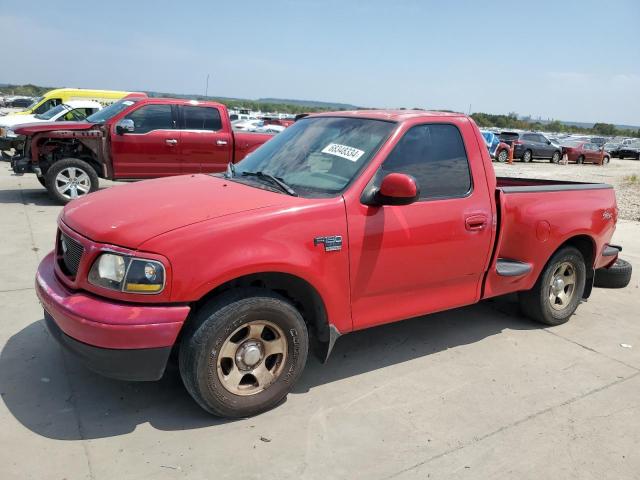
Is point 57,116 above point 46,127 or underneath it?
above

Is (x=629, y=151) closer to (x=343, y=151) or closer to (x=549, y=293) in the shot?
(x=549, y=293)

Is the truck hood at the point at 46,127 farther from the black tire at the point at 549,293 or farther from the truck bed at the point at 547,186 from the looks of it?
the black tire at the point at 549,293

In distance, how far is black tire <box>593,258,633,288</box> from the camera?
6203mm

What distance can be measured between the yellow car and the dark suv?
1950 cm

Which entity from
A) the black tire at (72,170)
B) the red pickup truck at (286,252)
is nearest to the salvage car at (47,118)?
the black tire at (72,170)

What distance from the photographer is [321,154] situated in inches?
150

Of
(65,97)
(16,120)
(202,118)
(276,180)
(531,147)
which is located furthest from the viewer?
(531,147)

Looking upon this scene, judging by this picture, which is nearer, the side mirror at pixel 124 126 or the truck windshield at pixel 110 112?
the side mirror at pixel 124 126

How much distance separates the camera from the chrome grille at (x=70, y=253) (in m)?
3.12

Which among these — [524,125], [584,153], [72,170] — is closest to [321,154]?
[72,170]

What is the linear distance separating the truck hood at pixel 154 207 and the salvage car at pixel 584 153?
1194 inches

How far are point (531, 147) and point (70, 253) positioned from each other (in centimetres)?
2880

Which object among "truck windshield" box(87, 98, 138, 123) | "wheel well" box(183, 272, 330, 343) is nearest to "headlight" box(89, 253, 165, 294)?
"wheel well" box(183, 272, 330, 343)

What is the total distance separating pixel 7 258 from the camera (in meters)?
6.04
